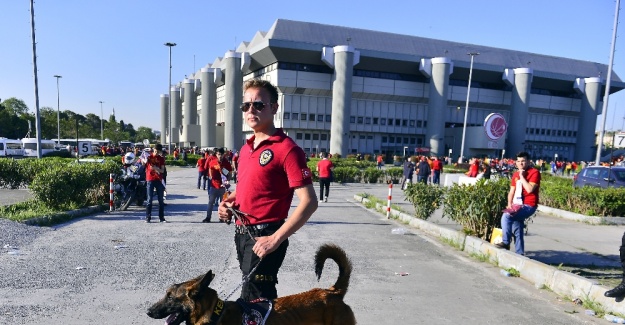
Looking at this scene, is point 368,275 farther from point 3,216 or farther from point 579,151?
point 579,151

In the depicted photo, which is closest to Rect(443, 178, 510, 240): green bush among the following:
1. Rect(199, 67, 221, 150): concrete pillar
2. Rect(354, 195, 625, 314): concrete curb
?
Rect(354, 195, 625, 314): concrete curb

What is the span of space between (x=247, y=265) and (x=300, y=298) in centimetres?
44

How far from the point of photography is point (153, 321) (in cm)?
376

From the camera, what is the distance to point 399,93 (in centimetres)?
5200

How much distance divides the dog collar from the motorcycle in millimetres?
9533

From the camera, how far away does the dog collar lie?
1.98 metres

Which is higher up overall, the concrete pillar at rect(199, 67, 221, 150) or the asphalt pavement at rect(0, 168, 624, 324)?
the concrete pillar at rect(199, 67, 221, 150)

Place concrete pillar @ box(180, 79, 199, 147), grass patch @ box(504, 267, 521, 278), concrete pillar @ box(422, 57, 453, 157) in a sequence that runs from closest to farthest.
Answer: grass patch @ box(504, 267, 521, 278) < concrete pillar @ box(422, 57, 453, 157) < concrete pillar @ box(180, 79, 199, 147)

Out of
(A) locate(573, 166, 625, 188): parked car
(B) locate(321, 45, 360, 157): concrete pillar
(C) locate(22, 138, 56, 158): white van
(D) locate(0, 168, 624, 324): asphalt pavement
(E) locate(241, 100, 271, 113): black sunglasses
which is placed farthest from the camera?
(B) locate(321, 45, 360, 157): concrete pillar

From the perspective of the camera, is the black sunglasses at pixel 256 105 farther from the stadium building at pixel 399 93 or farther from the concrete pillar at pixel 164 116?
the concrete pillar at pixel 164 116

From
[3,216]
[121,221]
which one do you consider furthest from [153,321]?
[3,216]

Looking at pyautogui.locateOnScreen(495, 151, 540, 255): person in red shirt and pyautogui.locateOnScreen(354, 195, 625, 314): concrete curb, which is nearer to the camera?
pyautogui.locateOnScreen(354, 195, 625, 314): concrete curb

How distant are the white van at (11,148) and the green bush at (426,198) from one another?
39.4 meters

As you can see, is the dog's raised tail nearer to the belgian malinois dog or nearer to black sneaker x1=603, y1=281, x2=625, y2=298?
the belgian malinois dog
